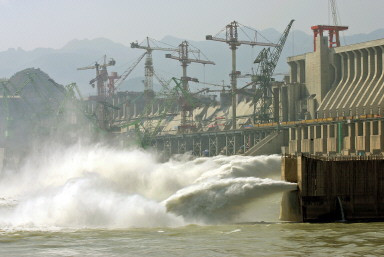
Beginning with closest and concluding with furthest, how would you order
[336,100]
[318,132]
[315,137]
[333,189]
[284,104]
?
1. [333,189]
2. [315,137]
3. [318,132]
4. [336,100]
5. [284,104]

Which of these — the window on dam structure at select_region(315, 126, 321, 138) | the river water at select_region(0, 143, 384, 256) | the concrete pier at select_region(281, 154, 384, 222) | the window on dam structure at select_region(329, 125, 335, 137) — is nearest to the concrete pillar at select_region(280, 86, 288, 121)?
the window on dam structure at select_region(315, 126, 321, 138)

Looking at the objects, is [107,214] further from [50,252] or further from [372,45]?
[372,45]

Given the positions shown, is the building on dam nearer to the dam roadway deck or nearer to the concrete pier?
the dam roadway deck

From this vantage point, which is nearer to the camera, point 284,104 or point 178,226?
point 178,226

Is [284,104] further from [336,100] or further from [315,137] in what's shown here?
[315,137]

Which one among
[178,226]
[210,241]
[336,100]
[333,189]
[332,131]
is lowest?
[210,241]

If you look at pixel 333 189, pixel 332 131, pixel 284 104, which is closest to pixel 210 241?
pixel 333 189

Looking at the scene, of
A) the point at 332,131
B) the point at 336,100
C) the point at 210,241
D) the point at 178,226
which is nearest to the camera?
the point at 210,241

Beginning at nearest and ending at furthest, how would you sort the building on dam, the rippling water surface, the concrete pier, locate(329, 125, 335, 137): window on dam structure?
the rippling water surface, the concrete pier, the building on dam, locate(329, 125, 335, 137): window on dam structure

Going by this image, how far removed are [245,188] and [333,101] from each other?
107729 millimetres

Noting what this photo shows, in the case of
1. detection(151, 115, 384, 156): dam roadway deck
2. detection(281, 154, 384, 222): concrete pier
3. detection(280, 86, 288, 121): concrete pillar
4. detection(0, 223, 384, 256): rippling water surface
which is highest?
detection(280, 86, 288, 121): concrete pillar

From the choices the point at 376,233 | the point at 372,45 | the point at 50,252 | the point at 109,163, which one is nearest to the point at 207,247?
the point at 50,252

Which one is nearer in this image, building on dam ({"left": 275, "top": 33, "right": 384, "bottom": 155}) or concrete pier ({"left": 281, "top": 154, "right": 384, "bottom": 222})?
concrete pier ({"left": 281, "top": 154, "right": 384, "bottom": 222})

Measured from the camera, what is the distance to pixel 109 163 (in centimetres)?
10469
